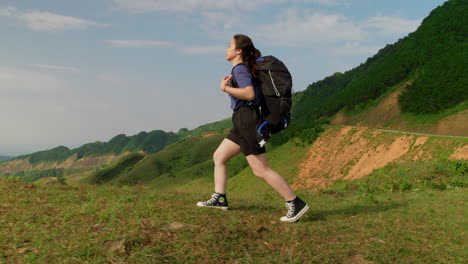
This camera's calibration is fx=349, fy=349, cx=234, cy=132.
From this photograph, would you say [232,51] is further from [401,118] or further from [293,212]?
[401,118]

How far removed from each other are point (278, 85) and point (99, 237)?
2829mm

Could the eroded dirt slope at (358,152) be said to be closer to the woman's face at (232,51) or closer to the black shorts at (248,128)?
the black shorts at (248,128)

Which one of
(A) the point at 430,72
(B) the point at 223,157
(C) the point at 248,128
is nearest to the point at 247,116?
(C) the point at 248,128

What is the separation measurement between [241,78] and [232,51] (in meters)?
0.52

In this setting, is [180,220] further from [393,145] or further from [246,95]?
[393,145]

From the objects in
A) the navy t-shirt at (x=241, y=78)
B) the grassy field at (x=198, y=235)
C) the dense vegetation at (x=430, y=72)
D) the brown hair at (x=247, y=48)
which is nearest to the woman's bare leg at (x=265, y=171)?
the grassy field at (x=198, y=235)

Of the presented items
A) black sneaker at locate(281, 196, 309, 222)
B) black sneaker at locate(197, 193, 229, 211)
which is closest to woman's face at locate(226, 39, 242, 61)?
black sneaker at locate(197, 193, 229, 211)

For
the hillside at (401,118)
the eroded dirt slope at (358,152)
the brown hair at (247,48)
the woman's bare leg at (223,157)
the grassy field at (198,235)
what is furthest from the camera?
the hillside at (401,118)

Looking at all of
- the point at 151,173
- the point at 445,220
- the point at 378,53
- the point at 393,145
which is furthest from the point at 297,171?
the point at 378,53

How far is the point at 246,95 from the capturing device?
463cm

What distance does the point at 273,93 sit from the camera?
183 inches

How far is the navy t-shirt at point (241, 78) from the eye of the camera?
184 inches

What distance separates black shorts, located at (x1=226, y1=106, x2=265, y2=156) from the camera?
4.79m

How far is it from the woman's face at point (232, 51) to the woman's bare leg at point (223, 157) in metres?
1.22
